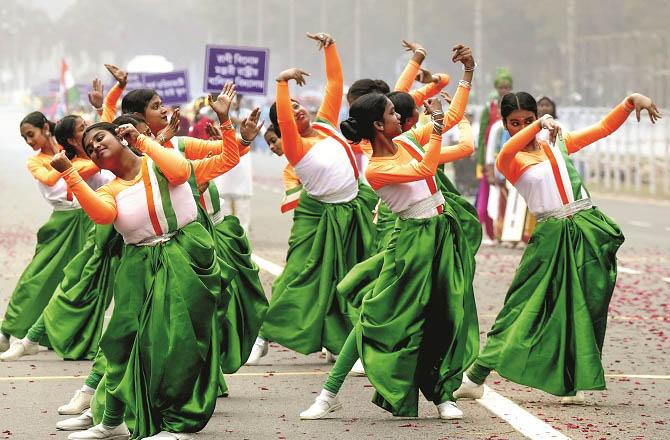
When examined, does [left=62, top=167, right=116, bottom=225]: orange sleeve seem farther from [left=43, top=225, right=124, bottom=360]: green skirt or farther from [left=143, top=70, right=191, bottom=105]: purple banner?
[left=143, top=70, right=191, bottom=105]: purple banner

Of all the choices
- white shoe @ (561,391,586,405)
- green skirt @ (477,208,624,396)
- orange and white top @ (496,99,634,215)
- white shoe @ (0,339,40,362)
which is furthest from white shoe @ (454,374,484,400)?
white shoe @ (0,339,40,362)

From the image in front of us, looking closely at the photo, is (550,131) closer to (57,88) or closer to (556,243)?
(556,243)

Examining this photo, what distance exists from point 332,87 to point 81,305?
1935 millimetres

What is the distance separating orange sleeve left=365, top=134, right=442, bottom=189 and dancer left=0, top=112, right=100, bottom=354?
322 centimetres

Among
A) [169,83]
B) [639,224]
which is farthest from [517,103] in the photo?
[169,83]

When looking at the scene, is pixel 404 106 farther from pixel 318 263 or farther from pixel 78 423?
pixel 78 423

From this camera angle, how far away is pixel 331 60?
10.2m

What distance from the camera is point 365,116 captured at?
27.7ft

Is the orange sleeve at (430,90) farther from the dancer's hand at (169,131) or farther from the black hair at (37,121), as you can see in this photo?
the dancer's hand at (169,131)

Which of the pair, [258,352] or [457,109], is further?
[258,352]

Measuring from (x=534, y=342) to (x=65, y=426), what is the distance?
91.1 inches

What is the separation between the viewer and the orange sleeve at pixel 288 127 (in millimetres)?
9461

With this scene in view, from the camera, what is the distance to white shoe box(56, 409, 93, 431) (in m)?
8.16

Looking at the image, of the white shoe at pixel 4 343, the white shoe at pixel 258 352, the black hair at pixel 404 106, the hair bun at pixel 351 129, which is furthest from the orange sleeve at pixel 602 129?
the white shoe at pixel 4 343
